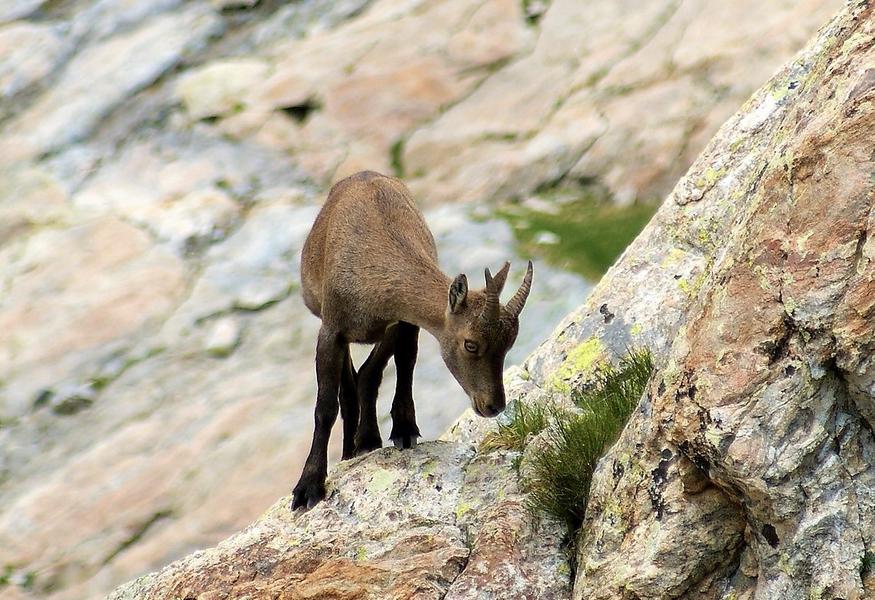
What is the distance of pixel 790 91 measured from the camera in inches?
376

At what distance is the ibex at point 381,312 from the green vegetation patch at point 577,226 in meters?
10.8

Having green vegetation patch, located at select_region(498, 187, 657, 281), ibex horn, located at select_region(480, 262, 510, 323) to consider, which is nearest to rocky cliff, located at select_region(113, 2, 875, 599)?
ibex horn, located at select_region(480, 262, 510, 323)

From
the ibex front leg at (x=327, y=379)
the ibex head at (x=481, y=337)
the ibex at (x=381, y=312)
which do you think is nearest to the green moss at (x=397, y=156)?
the ibex at (x=381, y=312)

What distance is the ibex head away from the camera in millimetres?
8820

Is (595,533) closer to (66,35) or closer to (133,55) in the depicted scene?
(133,55)

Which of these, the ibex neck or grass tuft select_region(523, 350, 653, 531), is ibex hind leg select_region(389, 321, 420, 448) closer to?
the ibex neck

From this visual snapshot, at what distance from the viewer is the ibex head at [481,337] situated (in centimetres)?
882

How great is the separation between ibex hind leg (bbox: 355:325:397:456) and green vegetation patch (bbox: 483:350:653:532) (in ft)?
7.12

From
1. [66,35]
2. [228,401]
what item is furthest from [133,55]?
[228,401]

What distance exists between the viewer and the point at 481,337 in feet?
29.2

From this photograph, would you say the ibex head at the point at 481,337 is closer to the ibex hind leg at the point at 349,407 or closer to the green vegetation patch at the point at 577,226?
the ibex hind leg at the point at 349,407

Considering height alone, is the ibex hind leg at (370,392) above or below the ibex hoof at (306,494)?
below

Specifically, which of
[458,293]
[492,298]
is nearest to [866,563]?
[492,298]

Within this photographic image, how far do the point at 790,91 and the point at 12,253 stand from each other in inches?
758
